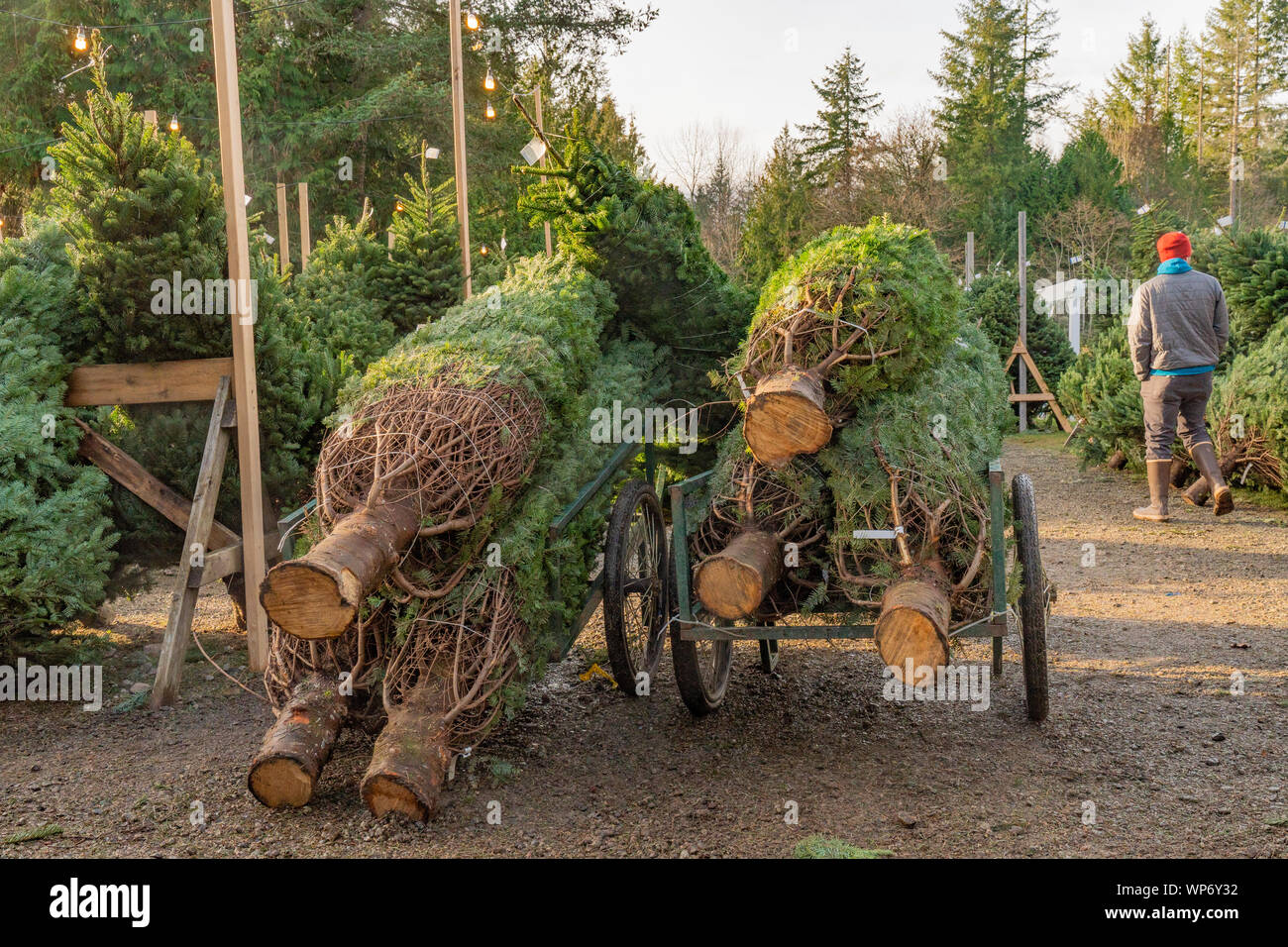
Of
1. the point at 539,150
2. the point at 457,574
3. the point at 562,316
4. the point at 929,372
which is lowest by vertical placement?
the point at 457,574

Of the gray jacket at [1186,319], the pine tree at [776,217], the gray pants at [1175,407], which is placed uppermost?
the pine tree at [776,217]

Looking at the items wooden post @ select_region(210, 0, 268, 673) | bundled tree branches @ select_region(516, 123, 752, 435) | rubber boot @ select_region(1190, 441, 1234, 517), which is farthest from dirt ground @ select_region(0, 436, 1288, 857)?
rubber boot @ select_region(1190, 441, 1234, 517)

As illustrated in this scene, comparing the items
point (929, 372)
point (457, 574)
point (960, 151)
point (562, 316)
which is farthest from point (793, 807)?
point (960, 151)

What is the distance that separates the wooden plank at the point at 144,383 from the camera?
245 inches

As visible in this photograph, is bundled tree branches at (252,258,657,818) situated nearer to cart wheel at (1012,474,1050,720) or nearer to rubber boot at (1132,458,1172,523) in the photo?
cart wheel at (1012,474,1050,720)

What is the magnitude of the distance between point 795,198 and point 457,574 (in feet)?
77.1

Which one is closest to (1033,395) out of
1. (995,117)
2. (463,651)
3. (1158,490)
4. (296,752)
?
(1158,490)

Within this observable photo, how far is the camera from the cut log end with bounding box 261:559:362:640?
374cm

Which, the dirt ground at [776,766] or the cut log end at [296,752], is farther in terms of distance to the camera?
the cut log end at [296,752]

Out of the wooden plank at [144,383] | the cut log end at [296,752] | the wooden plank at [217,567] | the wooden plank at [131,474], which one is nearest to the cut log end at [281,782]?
the cut log end at [296,752]

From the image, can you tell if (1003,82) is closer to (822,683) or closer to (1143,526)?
(1143,526)

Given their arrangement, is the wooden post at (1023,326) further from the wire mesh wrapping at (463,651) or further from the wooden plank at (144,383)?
the wire mesh wrapping at (463,651)

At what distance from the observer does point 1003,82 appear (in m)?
40.4

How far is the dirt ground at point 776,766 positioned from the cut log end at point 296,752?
108mm
